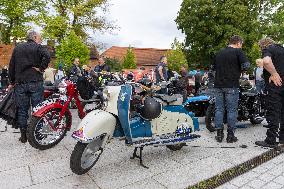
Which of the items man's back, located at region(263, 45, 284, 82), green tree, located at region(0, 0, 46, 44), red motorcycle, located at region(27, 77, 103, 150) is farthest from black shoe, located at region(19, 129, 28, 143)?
green tree, located at region(0, 0, 46, 44)

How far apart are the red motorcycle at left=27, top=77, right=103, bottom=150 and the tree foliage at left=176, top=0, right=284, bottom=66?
1154 inches

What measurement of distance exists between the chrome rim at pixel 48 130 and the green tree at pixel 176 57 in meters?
29.6

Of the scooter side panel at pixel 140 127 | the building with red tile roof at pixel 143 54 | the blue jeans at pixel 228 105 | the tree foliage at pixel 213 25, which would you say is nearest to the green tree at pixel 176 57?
the tree foliage at pixel 213 25

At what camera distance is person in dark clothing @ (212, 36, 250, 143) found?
580cm

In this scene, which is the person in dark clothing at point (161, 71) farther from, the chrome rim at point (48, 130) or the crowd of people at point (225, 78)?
the chrome rim at point (48, 130)

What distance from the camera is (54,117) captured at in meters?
5.66

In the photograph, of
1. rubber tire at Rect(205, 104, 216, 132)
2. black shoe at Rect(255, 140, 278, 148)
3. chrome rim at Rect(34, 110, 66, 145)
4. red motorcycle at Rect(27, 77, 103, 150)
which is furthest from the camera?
rubber tire at Rect(205, 104, 216, 132)

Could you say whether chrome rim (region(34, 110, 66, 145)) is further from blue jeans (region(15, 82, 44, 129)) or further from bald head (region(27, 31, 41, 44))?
bald head (region(27, 31, 41, 44))

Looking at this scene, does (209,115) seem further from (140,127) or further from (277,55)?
(140,127)

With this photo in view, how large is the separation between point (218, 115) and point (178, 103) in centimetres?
119

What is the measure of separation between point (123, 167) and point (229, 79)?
8.36ft

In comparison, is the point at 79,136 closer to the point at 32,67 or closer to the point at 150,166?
the point at 150,166

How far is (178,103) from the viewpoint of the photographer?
5.19m

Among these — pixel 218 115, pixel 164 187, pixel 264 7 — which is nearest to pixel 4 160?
pixel 164 187
